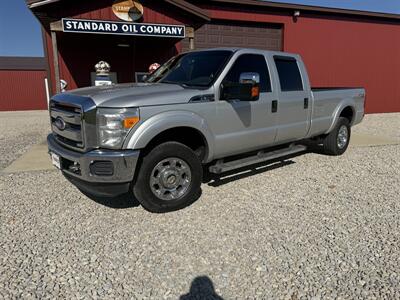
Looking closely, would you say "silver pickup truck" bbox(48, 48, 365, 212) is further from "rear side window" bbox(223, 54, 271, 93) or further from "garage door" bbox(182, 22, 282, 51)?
"garage door" bbox(182, 22, 282, 51)

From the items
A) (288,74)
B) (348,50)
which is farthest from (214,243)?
(348,50)

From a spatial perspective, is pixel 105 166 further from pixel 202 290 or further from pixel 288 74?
pixel 288 74

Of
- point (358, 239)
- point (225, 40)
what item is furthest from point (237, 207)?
point (225, 40)

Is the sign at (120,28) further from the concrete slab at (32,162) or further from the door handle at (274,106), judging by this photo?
the door handle at (274,106)

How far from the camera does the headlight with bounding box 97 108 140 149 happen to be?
11.1 feet

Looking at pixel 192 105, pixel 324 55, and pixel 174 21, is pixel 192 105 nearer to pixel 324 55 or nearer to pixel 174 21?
pixel 174 21

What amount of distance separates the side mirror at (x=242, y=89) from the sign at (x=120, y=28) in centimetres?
487

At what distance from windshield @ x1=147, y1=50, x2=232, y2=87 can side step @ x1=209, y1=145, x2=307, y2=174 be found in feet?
3.78

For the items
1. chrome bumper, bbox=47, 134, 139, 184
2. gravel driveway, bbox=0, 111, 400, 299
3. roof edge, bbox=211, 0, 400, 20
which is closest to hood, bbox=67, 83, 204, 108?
chrome bumper, bbox=47, 134, 139, 184

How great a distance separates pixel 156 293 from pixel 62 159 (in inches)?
83.3

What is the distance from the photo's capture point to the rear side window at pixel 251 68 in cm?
444

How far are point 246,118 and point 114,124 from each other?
6.56 ft

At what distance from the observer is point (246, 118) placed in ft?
15.0

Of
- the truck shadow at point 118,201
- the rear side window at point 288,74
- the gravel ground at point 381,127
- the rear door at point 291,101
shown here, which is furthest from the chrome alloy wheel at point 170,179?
the gravel ground at point 381,127
